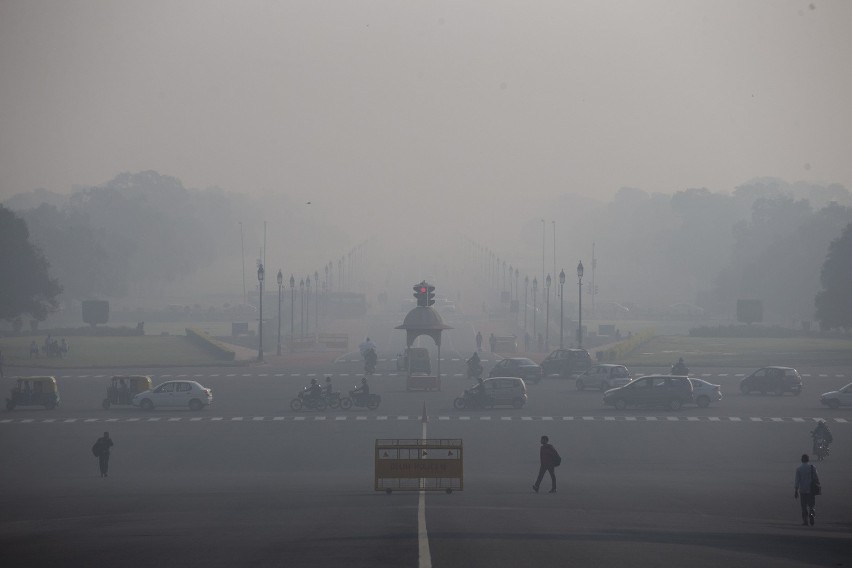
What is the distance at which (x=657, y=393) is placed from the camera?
49594mm

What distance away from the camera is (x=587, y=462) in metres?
35.7

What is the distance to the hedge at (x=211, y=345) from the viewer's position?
252 feet

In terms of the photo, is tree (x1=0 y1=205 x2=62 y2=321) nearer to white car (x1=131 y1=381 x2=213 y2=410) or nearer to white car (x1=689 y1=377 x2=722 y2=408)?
white car (x1=131 y1=381 x2=213 y2=410)

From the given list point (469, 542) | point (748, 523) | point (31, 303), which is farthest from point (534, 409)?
point (31, 303)

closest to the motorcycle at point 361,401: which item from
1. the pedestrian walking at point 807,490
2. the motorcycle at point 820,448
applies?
the motorcycle at point 820,448

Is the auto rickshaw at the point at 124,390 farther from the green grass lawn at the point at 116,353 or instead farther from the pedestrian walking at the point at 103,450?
the green grass lawn at the point at 116,353

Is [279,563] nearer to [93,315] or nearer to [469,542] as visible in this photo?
[469,542]

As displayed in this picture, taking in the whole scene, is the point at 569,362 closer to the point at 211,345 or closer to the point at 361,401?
the point at 361,401

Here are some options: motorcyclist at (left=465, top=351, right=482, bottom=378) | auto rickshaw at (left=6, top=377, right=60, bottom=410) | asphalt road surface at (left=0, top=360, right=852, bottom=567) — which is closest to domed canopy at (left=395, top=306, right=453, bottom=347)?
asphalt road surface at (left=0, top=360, right=852, bottom=567)

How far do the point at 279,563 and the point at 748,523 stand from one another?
9774mm

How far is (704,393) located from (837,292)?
43496mm

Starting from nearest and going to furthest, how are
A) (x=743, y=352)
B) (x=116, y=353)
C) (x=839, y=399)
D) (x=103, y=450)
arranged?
(x=103, y=450), (x=839, y=399), (x=743, y=352), (x=116, y=353)

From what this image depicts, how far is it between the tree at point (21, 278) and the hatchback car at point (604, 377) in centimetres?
5260

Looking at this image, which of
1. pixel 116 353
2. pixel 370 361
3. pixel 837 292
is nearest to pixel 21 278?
pixel 116 353
